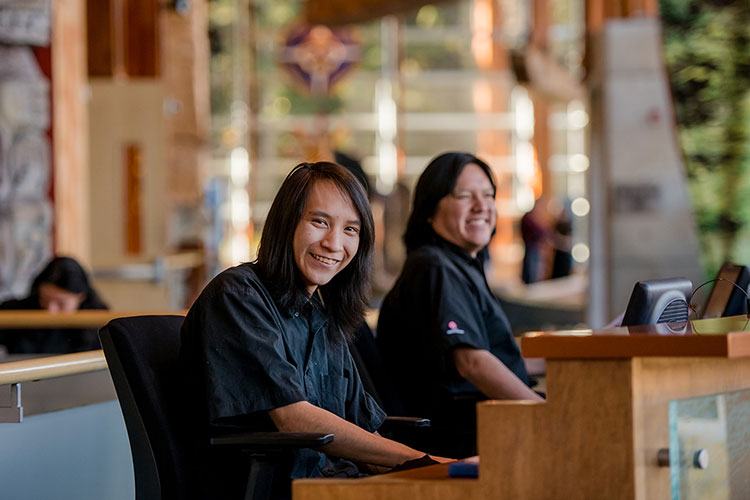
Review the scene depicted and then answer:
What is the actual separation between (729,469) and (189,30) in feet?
34.1

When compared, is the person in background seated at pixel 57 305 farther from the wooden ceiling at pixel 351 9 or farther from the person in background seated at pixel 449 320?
the wooden ceiling at pixel 351 9

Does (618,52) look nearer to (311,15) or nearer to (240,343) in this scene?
(311,15)

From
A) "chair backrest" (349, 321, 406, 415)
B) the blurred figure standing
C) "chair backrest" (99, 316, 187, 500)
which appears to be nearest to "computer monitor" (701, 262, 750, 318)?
"chair backrest" (349, 321, 406, 415)

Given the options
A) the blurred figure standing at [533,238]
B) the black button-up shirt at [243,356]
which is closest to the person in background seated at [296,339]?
the black button-up shirt at [243,356]

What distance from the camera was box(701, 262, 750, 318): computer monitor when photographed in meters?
2.96

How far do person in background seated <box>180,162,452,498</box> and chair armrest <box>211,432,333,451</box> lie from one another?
1.7 inches

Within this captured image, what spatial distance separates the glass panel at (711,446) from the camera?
186 cm

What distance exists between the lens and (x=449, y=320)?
3.16 meters

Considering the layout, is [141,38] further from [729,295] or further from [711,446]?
[711,446]

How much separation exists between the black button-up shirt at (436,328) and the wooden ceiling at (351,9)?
7.28 m

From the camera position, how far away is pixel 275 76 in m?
22.1

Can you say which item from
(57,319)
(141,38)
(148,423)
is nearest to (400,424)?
(148,423)

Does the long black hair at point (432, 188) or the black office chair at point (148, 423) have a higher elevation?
the long black hair at point (432, 188)

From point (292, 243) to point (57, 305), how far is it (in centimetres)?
279
